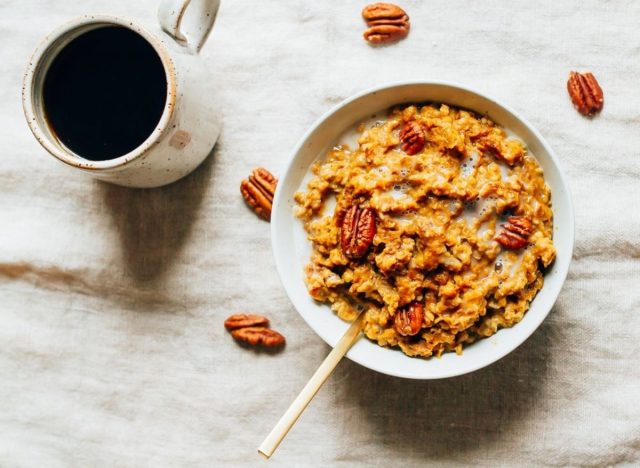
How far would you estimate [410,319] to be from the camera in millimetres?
1211

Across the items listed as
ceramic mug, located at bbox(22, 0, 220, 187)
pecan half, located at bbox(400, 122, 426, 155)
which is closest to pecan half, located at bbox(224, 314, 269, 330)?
ceramic mug, located at bbox(22, 0, 220, 187)

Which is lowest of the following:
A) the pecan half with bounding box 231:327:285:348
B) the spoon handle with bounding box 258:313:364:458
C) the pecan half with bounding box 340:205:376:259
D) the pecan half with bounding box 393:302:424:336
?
the pecan half with bounding box 231:327:285:348

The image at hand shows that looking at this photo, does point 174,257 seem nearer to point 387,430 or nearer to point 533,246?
point 387,430

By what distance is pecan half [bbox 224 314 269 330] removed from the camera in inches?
59.2

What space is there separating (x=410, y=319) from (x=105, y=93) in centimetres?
68

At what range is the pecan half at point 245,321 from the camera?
1.50 m

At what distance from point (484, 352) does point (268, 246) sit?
0.51 metres

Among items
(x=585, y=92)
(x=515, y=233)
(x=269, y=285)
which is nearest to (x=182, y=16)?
(x=269, y=285)

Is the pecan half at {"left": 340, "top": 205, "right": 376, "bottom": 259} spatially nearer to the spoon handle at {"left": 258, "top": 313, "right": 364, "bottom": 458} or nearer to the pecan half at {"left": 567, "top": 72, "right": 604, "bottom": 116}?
the spoon handle at {"left": 258, "top": 313, "right": 364, "bottom": 458}

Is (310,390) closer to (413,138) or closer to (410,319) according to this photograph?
(410,319)

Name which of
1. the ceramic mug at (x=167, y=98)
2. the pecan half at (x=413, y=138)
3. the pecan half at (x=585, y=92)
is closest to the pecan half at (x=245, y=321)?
the ceramic mug at (x=167, y=98)

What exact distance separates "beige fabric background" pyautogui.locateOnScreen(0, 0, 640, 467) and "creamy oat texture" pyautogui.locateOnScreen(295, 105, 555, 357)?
0.24 meters

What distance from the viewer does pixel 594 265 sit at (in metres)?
1.47

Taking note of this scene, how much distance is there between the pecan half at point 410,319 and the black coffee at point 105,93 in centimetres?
55
